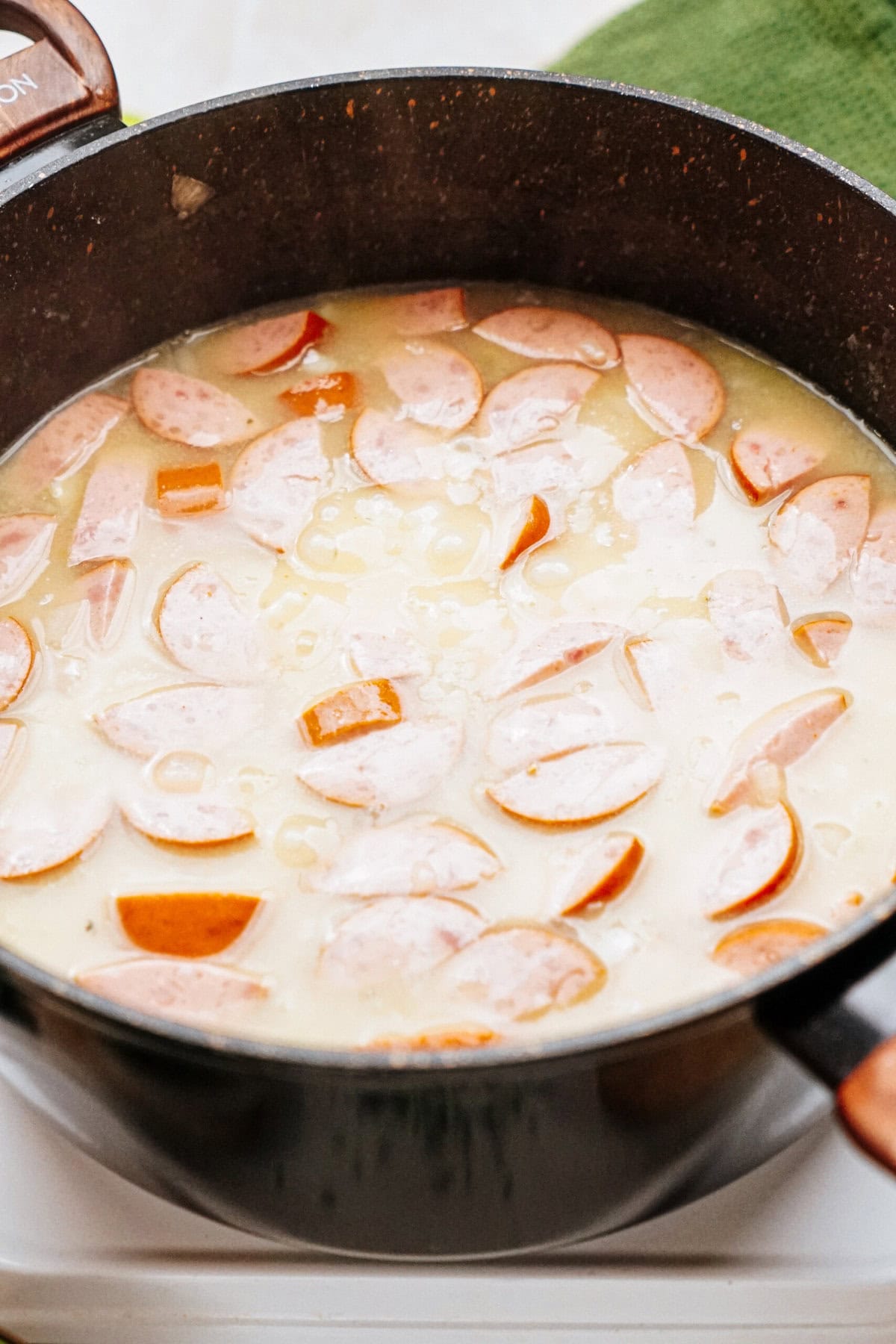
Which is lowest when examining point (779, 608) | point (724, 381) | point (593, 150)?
point (779, 608)

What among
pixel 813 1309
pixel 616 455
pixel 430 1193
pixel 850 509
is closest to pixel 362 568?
pixel 616 455

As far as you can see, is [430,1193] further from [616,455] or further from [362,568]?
[616,455]

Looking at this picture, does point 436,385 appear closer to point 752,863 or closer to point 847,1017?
point 752,863

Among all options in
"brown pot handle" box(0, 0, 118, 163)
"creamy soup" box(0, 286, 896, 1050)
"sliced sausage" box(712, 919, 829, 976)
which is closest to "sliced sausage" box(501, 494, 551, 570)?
"creamy soup" box(0, 286, 896, 1050)

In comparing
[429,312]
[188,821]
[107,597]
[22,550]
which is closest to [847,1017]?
[188,821]

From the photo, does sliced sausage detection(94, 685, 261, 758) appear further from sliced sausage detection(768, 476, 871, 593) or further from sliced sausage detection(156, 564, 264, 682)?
sliced sausage detection(768, 476, 871, 593)

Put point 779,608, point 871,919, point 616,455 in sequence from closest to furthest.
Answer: point 871,919, point 779,608, point 616,455
